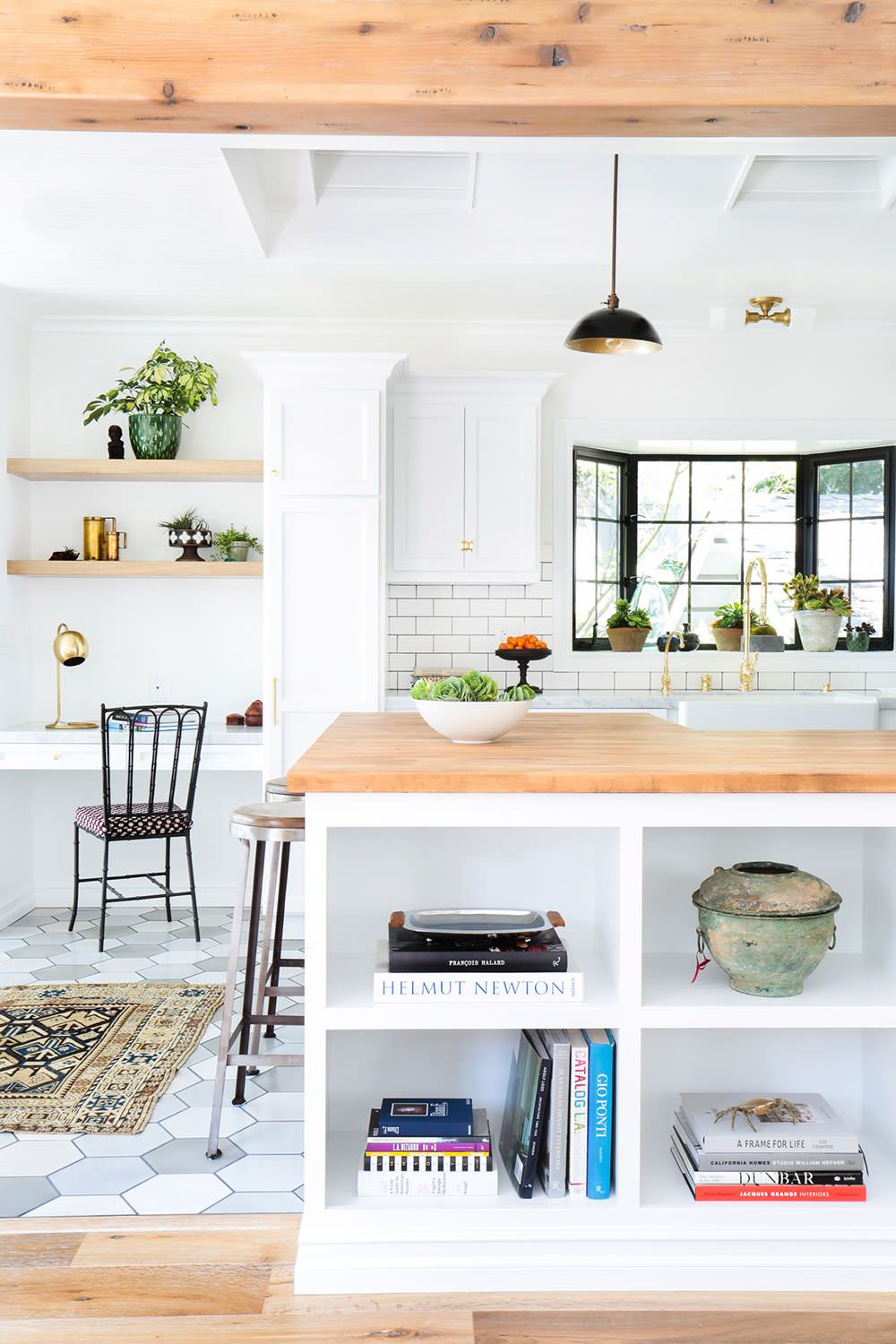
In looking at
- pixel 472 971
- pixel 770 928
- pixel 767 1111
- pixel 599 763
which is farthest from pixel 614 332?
pixel 767 1111

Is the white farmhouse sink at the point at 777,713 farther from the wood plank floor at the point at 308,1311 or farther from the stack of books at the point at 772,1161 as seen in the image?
the wood plank floor at the point at 308,1311

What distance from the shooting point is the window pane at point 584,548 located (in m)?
5.63

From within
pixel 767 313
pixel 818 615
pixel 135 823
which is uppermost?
pixel 767 313

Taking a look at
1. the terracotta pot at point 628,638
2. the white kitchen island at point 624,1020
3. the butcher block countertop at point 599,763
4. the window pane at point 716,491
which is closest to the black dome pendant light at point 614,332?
the butcher block countertop at point 599,763

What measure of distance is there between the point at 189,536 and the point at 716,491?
8.79 ft

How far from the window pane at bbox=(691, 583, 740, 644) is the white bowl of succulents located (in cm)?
345

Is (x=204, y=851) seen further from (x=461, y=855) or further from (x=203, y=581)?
(x=461, y=855)

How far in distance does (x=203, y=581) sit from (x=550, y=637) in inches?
66.5

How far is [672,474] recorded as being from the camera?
19.1ft

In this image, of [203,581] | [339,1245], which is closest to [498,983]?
[339,1245]

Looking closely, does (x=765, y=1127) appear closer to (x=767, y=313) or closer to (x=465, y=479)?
(x=465, y=479)

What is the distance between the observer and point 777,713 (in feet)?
15.8

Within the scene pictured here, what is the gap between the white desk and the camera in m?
4.77

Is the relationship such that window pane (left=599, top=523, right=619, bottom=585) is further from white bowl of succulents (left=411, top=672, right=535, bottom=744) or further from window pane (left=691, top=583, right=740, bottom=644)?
white bowl of succulents (left=411, top=672, right=535, bottom=744)
